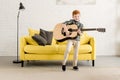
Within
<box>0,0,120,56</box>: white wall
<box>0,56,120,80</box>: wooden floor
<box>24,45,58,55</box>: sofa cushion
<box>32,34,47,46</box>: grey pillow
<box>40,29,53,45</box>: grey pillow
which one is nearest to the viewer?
<box>0,56,120,80</box>: wooden floor

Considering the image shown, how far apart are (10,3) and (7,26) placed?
2.00ft

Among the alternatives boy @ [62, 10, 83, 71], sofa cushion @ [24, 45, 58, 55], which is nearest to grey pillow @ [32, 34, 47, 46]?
sofa cushion @ [24, 45, 58, 55]

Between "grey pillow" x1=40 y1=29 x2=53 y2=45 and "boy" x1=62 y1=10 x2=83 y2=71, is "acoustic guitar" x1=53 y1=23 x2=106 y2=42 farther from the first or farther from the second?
"grey pillow" x1=40 y1=29 x2=53 y2=45

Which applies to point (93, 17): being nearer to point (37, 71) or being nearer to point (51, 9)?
point (51, 9)

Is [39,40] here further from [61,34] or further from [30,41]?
[61,34]

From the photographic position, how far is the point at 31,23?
7180 millimetres

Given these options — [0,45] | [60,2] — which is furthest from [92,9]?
[0,45]

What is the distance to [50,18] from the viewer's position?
284 inches

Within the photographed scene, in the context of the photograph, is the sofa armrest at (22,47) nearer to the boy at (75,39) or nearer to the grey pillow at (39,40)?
the grey pillow at (39,40)

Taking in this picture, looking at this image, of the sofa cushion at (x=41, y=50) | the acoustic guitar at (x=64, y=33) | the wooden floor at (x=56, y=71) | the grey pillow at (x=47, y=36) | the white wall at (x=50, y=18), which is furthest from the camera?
the white wall at (x=50, y=18)

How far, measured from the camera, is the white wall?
7.12 meters

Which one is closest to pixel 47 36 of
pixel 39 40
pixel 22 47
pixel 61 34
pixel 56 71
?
pixel 39 40

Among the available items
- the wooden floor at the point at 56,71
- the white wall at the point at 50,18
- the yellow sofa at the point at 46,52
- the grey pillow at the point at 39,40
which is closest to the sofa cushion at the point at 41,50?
the yellow sofa at the point at 46,52

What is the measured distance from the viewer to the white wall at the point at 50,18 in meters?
7.12
